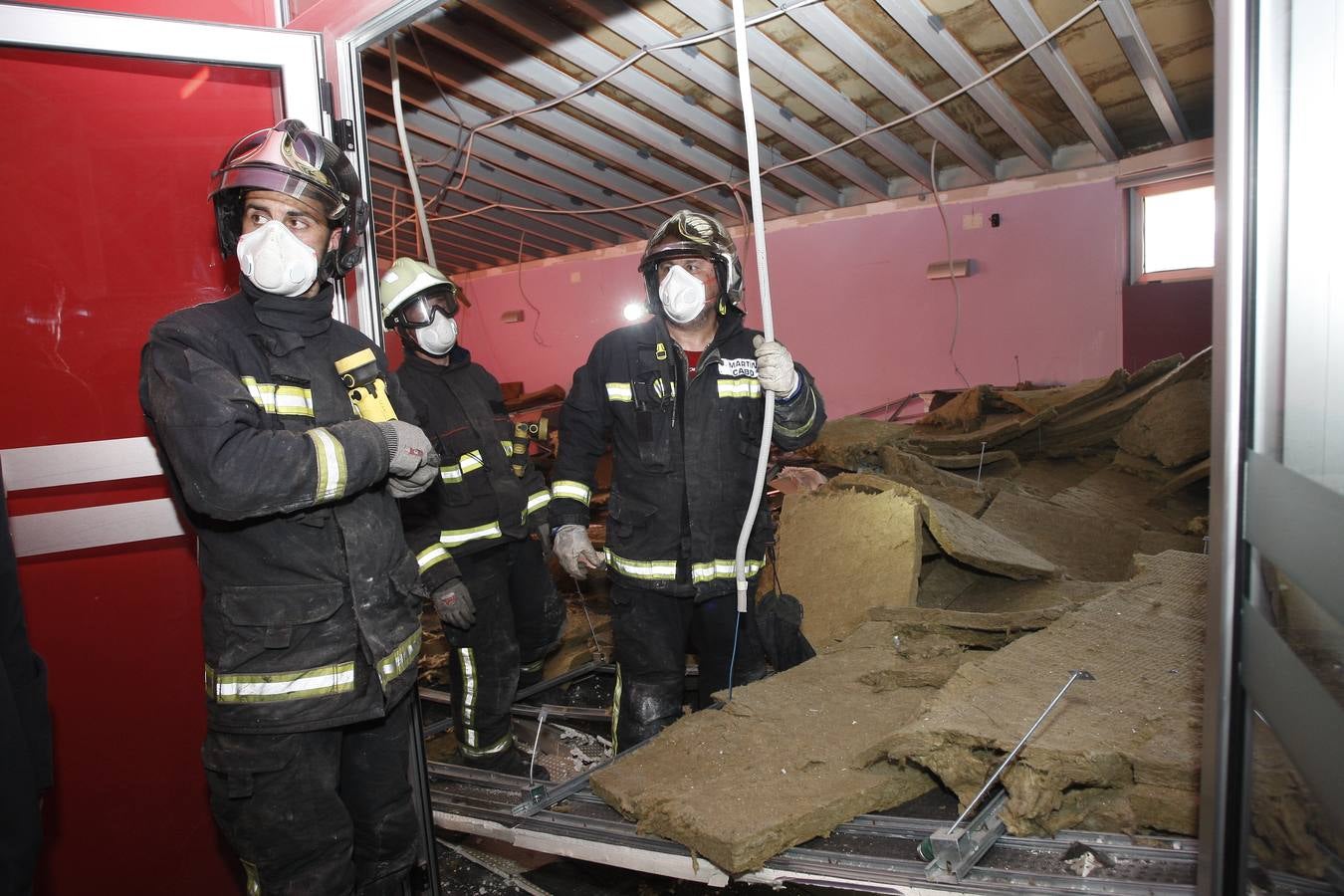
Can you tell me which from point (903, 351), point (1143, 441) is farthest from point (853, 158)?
point (1143, 441)

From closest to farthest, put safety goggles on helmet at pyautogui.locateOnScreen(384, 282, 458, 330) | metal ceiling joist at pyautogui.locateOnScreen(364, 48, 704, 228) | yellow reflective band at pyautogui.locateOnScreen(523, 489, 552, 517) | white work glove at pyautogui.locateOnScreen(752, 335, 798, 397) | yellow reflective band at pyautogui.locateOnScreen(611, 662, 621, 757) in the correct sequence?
white work glove at pyautogui.locateOnScreen(752, 335, 798, 397)
yellow reflective band at pyautogui.locateOnScreen(611, 662, 621, 757)
safety goggles on helmet at pyautogui.locateOnScreen(384, 282, 458, 330)
yellow reflective band at pyautogui.locateOnScreen(523, 489, 552, 517)
metal ceiling joist at pyautogui.locateOnScreen(364, 48, 704, 228)

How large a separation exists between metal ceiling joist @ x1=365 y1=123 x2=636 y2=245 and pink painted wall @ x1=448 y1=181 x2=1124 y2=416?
0.71m

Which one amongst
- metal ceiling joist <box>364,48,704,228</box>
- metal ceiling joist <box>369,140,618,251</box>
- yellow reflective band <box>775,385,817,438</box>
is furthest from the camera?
metal ceiling joist <box>369,140,618,251</box>

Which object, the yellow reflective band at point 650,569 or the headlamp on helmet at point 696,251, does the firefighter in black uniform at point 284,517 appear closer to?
the yellow reflective band at point 650,569

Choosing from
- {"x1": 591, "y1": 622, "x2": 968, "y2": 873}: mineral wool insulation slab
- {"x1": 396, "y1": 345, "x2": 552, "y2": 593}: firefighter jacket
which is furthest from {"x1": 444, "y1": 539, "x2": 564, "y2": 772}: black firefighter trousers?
{"x1": 591, "y1": 622, "x2": 968, "y2": 873}: mineral wool insulation slab

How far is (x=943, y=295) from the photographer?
308 inches

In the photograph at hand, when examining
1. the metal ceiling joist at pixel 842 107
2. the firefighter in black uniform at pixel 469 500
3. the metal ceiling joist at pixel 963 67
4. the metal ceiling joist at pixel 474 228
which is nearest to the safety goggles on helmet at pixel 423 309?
the firefighter in black uniform at pixel 469 500

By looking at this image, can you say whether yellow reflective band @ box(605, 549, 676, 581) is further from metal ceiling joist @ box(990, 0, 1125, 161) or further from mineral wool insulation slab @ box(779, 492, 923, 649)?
metal ceiling joist @ box(990, 0, 1125, 161)

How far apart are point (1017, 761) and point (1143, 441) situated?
3864 millimetres

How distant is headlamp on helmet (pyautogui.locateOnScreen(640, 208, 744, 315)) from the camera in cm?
285

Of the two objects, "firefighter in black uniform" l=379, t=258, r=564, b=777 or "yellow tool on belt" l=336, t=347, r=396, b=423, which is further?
Result: "firefighter in black uniform" l=379, t=258, r=564, b=777

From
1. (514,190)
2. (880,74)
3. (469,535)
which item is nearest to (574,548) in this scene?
(469,535)

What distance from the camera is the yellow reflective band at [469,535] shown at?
351cm

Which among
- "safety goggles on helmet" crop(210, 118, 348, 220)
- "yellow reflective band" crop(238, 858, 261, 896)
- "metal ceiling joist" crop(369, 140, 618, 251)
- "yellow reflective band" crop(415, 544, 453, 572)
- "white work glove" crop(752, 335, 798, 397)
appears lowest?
"yellow reflective band" crop(238, 858, 261, 896)
